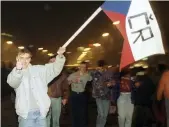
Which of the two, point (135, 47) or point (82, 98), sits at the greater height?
point (135, 47)

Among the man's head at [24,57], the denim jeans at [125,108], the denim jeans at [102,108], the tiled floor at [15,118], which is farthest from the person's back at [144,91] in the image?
the man's head at [24,57]

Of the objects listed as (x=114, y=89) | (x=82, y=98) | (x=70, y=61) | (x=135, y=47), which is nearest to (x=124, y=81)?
(x=114, y=89)

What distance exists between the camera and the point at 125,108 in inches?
302

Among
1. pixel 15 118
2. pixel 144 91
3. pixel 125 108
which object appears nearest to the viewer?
pixel 125 108

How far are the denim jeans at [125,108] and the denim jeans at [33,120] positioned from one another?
270 centimetres

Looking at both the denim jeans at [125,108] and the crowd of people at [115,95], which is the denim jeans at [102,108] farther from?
the denim jeans at [125,108]

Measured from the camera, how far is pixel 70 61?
528 inches

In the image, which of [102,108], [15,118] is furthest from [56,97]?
[15,118]

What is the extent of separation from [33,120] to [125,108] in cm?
286

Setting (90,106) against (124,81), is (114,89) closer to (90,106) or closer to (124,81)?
(124,81)

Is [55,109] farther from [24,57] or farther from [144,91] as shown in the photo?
[24,57]

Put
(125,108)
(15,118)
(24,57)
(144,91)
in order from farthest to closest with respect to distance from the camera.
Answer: (15,118) < (144,91) < (125,108) < (24,57)

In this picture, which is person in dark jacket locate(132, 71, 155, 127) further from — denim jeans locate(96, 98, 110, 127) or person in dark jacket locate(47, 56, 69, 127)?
person in dark jacket locate(47, 56, 69, 127)

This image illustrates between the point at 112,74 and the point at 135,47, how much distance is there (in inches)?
116
